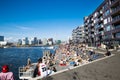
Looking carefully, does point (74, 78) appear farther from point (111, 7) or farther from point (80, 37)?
point (80, 37)

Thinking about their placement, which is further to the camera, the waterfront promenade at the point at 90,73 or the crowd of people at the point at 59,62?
the crowd of people at the point at 59,62

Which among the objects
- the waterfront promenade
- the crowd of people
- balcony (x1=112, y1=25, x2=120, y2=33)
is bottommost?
the crowd of people

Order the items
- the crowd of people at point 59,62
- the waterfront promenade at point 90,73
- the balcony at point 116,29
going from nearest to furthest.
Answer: the waterfront promenade at point 90,73 → the crowd of people at point 59,62 → the balcony at point 116,29

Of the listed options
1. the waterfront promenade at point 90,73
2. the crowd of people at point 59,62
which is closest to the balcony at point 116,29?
the crowd of people at point 59,62

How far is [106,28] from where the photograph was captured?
59.1 m

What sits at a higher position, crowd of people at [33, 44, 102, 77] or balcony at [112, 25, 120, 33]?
balcony at [112, 25, 120, 33]

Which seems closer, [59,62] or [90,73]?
[90,73]

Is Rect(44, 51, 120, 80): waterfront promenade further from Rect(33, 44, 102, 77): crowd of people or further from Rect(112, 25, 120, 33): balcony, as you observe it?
Rect(112, 25, 120, 33): balcony

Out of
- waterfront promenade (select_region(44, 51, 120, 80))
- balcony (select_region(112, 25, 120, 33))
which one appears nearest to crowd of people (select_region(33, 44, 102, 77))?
waterfront promenade (select_region(44, 51, 120, 80))

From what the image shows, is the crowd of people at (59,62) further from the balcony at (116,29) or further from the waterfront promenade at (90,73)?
the balcony at (116,29)

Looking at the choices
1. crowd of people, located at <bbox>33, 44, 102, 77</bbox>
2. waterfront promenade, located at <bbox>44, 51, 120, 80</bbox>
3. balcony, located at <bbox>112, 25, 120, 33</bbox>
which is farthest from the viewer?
balcony, located at <bbox>112, 25, 120, 33</bbox>

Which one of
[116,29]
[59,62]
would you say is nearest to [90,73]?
[59,62]

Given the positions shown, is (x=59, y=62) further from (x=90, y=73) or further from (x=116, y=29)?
(x=116, y=29)

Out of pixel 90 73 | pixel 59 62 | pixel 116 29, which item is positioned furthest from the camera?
pixel 116 29
